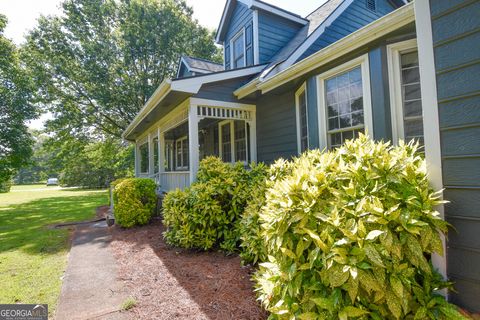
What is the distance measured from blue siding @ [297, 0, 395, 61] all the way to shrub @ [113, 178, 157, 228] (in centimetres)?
578

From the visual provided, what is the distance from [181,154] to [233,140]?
19.3ft

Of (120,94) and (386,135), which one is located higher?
(120,94)

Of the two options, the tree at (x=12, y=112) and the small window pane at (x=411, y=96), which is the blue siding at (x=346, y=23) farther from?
the tree at (x=12, y=112)

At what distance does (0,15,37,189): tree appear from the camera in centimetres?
1115

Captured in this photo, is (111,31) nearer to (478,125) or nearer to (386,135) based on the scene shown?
(386,135)

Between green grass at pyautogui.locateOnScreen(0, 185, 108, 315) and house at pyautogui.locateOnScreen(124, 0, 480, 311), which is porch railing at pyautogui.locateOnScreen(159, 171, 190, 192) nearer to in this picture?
house at pyautogui.locateOnScreen(124, 0, 480, 311)

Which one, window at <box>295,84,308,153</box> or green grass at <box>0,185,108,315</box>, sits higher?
window at <box>295,84,308,153</box>

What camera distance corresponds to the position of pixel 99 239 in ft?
20.9

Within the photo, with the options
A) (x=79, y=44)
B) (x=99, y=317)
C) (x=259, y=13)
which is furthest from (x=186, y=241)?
(x=79, y=44)

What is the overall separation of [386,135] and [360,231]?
2.54 metres

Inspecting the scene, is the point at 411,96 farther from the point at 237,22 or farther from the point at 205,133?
the point at 205,133

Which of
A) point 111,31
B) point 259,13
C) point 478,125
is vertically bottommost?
point 478,125

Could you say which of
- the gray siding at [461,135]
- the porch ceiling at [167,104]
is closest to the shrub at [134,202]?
the porch ceiling at [167,104]

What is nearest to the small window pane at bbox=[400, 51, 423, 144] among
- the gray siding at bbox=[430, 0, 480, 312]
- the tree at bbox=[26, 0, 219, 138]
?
the gray siding at bbox=[430, 0, 480, 312]
